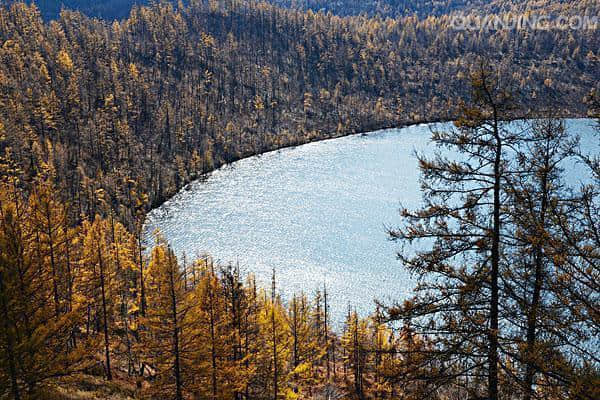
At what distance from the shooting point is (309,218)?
11038cm

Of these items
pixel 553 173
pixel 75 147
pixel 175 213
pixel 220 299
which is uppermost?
pixel 75 147

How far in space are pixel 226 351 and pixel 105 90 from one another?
6272 inches

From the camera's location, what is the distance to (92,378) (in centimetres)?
3266

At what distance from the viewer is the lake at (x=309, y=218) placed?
268 feet

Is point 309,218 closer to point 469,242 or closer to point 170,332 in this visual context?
point 170,332

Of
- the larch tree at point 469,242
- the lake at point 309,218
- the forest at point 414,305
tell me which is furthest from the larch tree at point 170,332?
the lake at point 309,218

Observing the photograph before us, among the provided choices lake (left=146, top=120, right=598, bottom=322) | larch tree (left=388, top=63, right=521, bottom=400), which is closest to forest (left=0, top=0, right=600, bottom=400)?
larch tree (left=388, top=63, right=521, bottom=400)

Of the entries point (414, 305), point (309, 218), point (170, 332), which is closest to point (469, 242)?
point (414, 305)

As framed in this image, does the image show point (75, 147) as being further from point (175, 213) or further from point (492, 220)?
point (492, 220)

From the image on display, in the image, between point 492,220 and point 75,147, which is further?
point 75,147

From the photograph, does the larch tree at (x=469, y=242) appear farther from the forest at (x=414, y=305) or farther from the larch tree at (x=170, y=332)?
the larch tree at (x=170, y=332)

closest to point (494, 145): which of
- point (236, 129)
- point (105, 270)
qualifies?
point (105, 270)

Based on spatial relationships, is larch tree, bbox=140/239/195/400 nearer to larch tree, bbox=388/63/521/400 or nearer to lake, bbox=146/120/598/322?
larch tree, bbox=388/63/521/400

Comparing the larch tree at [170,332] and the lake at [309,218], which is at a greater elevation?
the lake at [309,218]
